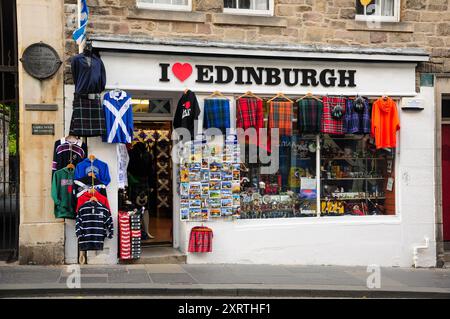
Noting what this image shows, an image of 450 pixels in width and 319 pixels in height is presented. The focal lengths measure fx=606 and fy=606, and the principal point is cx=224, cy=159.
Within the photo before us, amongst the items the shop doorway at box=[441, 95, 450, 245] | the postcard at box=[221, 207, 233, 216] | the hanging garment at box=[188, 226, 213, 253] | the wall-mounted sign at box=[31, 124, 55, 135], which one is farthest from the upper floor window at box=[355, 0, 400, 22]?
the wall-mounted sign at box=[31, 124, 55, 135]

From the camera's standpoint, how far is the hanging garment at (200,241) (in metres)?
10.6

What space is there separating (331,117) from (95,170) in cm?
444

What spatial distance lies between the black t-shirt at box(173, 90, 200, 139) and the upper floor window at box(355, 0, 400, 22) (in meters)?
3.68

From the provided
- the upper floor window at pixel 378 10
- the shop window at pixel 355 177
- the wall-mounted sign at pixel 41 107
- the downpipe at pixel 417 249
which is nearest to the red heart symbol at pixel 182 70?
the wall-mounted sign at pixel 41 107

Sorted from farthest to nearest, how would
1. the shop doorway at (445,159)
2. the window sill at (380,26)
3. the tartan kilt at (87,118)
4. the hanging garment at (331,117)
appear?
the shop doorway at (445,159) → the window sill at (380,26) → the hanging garment at (331,117) → the tartan kilt at (87,118)

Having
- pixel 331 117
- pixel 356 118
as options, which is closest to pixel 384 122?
pixel 356 118

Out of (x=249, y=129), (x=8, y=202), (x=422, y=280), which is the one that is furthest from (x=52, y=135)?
(x=422, y=280)

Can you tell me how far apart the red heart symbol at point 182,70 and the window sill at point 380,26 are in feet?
10.5

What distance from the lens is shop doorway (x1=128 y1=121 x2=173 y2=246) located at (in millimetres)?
11836

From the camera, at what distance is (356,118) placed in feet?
37.5

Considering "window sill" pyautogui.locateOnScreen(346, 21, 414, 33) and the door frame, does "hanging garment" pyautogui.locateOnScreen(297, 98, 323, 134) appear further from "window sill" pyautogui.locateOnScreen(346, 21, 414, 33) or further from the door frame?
the door frame

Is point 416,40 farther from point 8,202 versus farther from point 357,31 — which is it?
point 8,202

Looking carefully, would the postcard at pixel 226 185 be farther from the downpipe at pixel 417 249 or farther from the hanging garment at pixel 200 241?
the downpipe at pixel 417 249

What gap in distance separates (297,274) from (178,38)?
181 inches
